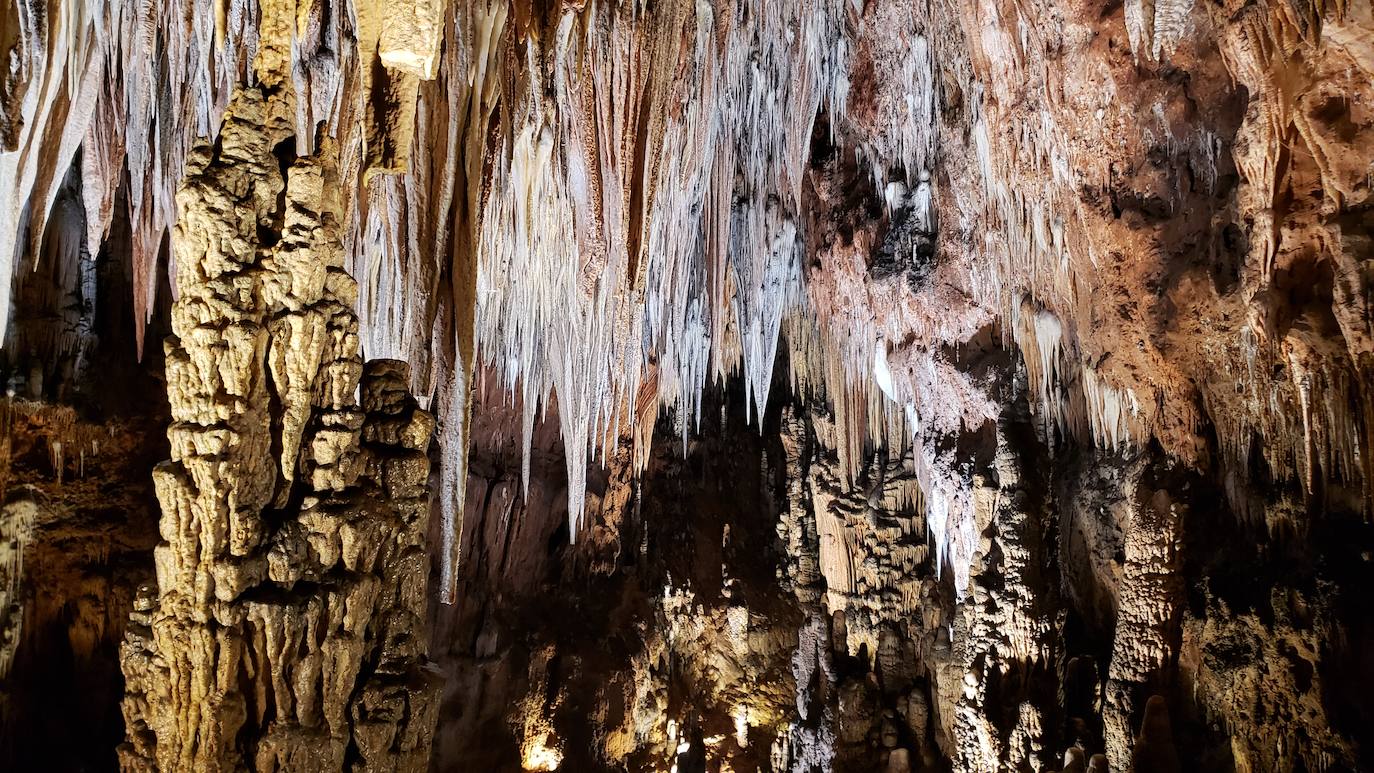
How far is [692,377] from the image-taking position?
856 cm

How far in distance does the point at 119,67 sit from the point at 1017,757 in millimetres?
6470

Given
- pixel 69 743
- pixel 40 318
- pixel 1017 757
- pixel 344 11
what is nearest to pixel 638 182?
pixel 344 11

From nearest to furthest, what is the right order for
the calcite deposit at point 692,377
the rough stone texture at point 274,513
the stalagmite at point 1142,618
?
the rough stone texture at point 274,513
the calcite deposit at point 692,377
the stalagmite at point 1142,618

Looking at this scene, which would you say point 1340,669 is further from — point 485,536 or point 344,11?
point 485,536

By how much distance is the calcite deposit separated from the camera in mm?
2416

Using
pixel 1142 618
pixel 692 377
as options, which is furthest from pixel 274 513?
pixel 692 377

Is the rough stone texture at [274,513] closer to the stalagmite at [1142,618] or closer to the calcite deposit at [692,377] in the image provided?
the calcite deposit at [692,377]

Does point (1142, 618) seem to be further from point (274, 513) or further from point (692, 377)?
point (692, 377)

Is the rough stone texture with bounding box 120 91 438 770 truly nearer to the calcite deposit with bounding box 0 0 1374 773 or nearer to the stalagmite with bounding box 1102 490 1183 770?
the calcite deposit with bounding box 0 0 1374 773

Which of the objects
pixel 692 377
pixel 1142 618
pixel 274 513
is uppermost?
pixel 692 377

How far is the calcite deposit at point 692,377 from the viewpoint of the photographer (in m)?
2.42

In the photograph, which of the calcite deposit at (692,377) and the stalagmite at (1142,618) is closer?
the calcite deposit at (692,377)

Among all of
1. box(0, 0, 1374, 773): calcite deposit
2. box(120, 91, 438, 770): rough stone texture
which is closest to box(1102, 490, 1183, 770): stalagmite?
box(0, 0, 1374, 773): calcite deposit

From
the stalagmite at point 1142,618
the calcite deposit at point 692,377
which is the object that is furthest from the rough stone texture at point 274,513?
the stalagmite at point 1142,618
